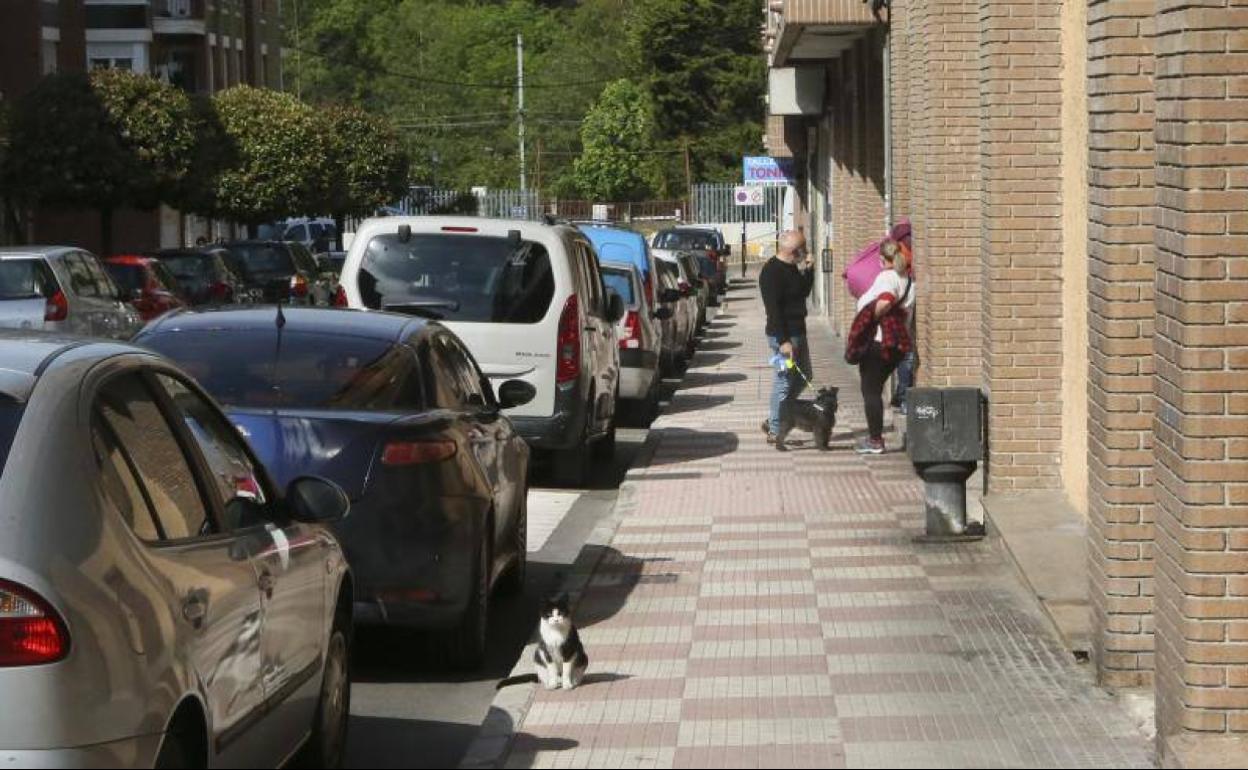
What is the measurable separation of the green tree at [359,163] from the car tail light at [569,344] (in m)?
44.2

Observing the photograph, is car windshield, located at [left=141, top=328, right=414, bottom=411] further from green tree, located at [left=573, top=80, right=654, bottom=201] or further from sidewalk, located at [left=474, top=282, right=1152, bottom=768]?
green tree, located at [left=573, top=80, right=654, bottom=201]

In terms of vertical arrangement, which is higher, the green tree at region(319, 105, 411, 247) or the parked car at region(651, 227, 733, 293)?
the green tree at region(319, 105, 411, 247)

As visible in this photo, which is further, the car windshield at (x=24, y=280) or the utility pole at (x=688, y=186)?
the utility pole at (x=688, y=186)

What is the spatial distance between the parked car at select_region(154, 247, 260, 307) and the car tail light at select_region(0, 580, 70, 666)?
29.5 m

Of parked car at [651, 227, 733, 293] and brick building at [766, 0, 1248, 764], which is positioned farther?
parked car at [651, 227, 733, 293]

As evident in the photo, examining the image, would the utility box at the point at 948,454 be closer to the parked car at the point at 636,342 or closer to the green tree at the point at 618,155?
the parked car at the point at 636,342

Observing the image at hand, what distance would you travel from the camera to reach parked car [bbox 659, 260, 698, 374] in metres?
30.1

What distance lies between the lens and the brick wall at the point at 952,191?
14961 mm

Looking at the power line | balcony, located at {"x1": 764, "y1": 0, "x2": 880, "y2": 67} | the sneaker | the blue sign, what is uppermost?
the power line

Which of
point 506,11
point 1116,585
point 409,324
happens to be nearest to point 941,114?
point 409,324

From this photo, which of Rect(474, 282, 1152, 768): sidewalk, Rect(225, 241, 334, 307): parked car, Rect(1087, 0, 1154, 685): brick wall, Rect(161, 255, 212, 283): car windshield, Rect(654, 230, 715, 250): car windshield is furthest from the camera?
Rect(654, 230, 715, 250): car windshield

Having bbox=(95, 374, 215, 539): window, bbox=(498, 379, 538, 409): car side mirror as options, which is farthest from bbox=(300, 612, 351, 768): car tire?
bbox=(498, 379, 538, 409): car side mirror

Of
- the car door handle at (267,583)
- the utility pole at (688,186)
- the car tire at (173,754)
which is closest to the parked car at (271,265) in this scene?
the car door handle at (267,583)

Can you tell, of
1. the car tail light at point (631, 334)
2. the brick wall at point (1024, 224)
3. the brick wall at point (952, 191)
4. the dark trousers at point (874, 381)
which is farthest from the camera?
the car tail light at point (631, 334)
